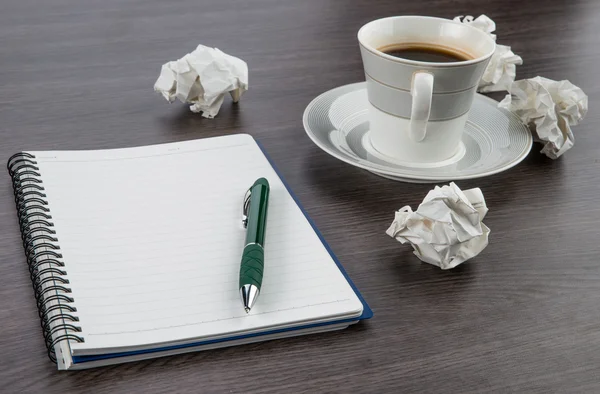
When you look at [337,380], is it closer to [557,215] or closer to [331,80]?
[557,215]

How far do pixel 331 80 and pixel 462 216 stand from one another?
0.42m

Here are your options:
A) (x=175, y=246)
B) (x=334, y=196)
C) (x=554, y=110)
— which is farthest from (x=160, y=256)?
(x=554, y=110)

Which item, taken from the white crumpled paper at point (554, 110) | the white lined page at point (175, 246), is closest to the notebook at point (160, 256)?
the white lined page at point (175, 246)

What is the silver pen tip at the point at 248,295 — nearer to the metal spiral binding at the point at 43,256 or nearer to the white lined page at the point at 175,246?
the white lined page at the point at 175,246

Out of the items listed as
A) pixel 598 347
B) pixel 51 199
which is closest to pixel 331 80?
pixel 51 199

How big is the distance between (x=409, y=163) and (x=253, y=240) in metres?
0.24

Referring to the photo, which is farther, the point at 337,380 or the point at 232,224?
the point at 232,224

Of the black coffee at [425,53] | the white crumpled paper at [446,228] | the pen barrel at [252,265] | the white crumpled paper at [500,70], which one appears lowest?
the white crumpled paper at [500,70]

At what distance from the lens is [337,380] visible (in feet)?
1.80

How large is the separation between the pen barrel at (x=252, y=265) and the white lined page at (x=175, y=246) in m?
0.02

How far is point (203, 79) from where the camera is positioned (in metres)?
0.92

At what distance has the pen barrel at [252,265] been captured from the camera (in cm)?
60

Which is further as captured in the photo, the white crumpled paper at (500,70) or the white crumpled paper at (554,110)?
the white crumpled paper at (500,70)

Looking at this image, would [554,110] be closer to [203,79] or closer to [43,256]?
[203,79]
